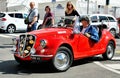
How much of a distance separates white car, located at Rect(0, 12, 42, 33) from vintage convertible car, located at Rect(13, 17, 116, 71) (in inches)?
602

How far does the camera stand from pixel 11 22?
26.4 meters

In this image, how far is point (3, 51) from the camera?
14.2 metres

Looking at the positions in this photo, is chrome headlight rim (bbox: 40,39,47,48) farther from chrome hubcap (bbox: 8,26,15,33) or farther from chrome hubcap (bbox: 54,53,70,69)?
chrome hubcap (bbox: 8,26,15,33)

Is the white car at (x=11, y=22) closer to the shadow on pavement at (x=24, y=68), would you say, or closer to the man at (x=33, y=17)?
the man at (x=33, y=17)

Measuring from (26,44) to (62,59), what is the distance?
1.04 metres

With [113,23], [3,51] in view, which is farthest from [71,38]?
[113,23]

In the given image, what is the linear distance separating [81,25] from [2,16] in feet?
51.4

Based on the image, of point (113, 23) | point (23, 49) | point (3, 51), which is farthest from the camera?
point (113, 23)

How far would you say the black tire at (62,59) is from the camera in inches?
387

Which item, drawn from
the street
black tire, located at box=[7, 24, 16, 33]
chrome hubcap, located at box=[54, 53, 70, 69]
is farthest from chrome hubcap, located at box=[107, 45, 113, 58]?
black tire, located at box=[7, 24, 16, 33]

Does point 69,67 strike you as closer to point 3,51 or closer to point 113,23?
point 3,51

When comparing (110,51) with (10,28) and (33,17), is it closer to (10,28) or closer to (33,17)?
(33,17)

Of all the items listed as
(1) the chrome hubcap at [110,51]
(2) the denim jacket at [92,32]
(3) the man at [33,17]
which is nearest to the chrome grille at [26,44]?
(2) the denim jacket at [92,32]

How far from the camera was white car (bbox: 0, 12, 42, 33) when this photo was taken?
2603 centimetres
